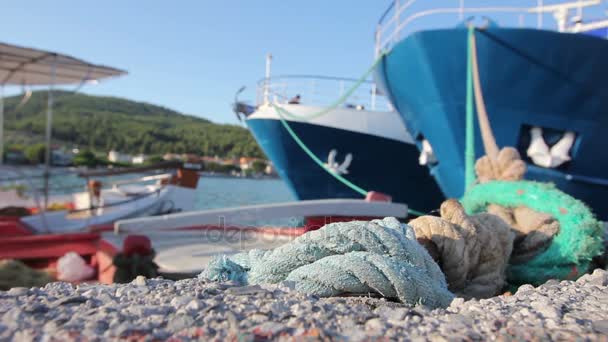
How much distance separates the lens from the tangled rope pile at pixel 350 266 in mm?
1598

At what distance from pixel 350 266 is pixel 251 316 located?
19.3 inches

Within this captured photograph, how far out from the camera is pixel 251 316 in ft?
4.02

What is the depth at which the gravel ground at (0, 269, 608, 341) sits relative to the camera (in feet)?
3.67

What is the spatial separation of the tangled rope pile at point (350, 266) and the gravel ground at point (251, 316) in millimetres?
70

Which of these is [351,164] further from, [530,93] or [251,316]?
[251,316]

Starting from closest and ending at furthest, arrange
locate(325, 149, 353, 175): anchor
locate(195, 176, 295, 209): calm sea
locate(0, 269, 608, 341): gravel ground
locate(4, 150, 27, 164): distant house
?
locate(0, 269, 608, 341): gravel ground < locate(4, 150, 27, 164): distant house < locate(325, 149, 353, 175): anchor < locate(195, 176, 295, 209): calm sea

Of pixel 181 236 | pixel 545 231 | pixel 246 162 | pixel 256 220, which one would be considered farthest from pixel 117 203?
pixel 246 162

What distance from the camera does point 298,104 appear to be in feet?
38.9

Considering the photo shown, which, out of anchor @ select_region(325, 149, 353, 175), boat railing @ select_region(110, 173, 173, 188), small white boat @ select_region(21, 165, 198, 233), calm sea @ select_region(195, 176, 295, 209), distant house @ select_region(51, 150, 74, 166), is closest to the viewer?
small white boat @ select_region(21, 165, 198, 233)

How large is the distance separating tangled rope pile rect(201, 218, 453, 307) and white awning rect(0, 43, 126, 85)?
6725 millimetres

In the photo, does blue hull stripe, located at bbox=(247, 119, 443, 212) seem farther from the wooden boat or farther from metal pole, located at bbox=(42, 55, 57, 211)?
the wooden boat

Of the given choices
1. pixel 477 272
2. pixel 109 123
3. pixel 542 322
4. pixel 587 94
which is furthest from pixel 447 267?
pixel 109 123

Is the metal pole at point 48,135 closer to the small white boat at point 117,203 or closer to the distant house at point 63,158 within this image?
the small white boat at point 117,203

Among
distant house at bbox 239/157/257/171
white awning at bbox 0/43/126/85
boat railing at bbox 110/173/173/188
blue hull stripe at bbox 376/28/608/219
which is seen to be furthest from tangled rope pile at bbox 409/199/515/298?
distant house at bbox 239/157/257/171
